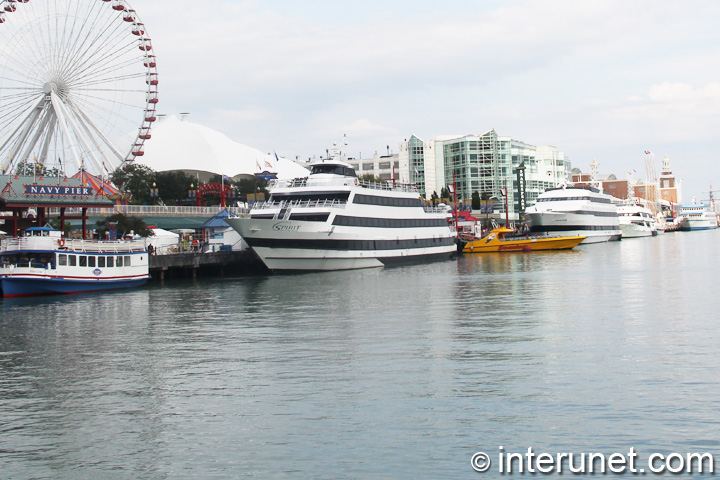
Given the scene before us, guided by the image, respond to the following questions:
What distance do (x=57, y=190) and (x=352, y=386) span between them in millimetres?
40681

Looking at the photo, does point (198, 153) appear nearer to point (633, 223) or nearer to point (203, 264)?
point (203, 264)

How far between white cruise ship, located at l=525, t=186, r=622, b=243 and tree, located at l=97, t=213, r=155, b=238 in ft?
191

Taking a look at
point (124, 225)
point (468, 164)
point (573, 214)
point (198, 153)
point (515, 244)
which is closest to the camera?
point (124, 225)

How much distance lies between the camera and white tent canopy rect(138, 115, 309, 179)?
122750mm

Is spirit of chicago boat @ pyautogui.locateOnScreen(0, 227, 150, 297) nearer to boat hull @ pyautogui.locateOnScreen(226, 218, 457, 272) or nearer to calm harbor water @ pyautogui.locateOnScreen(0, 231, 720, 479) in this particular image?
boat hull @ pyautogui.locateOnScreen(226, 218, 457, 272)

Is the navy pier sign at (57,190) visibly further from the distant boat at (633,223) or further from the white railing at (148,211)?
the distant boat at (633,223)

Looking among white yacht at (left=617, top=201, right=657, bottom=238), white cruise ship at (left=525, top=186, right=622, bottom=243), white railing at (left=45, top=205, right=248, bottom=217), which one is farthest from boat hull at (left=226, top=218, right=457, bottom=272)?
white yacht at (left=617, top=201, right=657, bottom=238)

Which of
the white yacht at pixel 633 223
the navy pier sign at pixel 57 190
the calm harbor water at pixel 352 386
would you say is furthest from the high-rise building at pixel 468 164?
the calm harbor water at pixel 352 386

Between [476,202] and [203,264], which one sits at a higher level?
[476,202]

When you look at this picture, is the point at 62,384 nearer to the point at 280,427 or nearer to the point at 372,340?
the point at 280,427

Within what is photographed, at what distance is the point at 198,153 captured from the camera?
414ft

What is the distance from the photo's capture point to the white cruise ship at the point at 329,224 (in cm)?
5438

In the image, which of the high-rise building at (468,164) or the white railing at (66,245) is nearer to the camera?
the white railing at (66,245)

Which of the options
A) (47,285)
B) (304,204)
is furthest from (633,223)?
(47,285)
